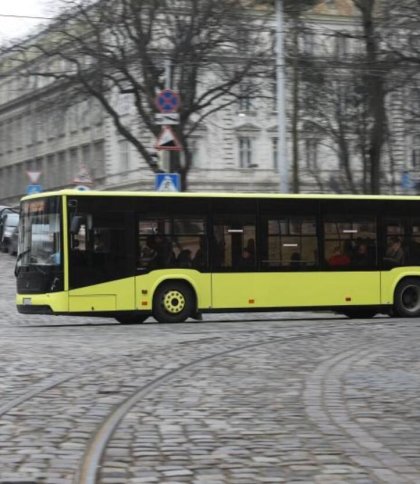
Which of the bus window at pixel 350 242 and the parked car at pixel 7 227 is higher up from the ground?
the parked car at pixel 7 227

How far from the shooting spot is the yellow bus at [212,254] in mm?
18031

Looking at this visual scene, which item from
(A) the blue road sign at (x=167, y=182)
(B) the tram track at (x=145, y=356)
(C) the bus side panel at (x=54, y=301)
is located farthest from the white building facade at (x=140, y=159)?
(B) the tram track at (x=145, y=356)

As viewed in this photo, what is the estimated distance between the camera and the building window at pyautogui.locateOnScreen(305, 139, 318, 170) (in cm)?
3979

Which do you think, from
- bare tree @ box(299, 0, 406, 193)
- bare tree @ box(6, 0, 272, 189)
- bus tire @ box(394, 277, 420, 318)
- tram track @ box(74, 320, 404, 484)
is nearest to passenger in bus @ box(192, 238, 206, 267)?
bus tire @ box(394, 277, 420, 318)

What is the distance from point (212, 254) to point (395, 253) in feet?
14.0

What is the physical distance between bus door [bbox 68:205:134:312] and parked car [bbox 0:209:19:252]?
2471 cm

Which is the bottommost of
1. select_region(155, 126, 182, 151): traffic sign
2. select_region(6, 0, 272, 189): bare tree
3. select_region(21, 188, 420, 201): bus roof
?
select_region(21, 188, 420, 201): bus roof

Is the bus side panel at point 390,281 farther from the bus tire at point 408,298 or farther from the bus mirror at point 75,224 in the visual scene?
the bus mirror at point 75,224

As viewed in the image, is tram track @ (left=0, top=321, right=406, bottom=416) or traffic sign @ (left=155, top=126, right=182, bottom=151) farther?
traffic sign @ (left=155, top=126, right=182, bottom=151)

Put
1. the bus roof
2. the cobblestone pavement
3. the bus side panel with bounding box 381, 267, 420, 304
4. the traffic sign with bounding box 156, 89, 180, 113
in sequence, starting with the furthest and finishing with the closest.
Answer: the traffic sign with bounding box 156, 89, 180, 113
the bus side panel with bounding box 381, 267, 420, 304
the bus roof
the cobblestone pavement

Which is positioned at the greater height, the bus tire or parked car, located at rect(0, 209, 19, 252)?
parked car, located at rect(0, 209, 19, 252)

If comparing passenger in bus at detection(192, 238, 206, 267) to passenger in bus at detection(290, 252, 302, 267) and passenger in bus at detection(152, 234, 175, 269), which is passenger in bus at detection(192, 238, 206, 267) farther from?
passenger in bus at detection(290, 252, 302, 267)

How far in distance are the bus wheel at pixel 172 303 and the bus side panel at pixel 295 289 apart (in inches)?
23.4

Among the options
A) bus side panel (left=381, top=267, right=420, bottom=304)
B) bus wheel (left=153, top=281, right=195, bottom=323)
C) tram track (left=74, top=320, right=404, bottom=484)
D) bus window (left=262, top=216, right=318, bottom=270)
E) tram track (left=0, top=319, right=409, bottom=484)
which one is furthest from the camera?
bus side panel (left=381, top=267, right=420, bottom=304)
